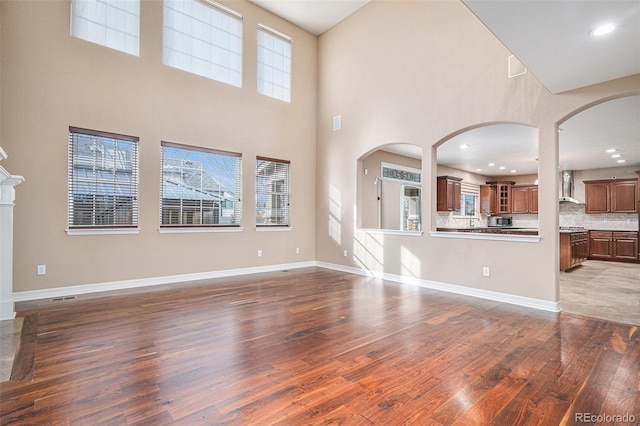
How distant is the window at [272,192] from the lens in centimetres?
672

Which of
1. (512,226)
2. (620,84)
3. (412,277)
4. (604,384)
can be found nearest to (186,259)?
(412,277)

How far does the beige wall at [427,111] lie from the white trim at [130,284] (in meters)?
1.78

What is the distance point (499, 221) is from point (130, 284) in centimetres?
1183

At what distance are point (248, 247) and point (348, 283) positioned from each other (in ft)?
7.05

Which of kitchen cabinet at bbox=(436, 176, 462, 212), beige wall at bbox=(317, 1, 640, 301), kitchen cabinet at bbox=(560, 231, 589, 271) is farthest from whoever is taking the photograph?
kitchen cabinet at bbox=(436, 176, 462, 212)

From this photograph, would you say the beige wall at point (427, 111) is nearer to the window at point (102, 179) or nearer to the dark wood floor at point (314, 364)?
the dark wood floor at point (314, 364)

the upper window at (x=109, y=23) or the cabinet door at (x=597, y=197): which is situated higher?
the upper window at (x=109, y=23)

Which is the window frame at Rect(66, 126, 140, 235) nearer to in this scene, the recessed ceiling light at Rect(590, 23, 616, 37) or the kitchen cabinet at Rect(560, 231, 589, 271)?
the recessed ceiling light at Rect(590, 23, 616, 37)

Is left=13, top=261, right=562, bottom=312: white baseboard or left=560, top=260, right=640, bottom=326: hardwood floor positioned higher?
left=13, top=261, right=562, bottom=312: white baseboard

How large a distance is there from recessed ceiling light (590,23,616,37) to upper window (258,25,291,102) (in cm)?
544

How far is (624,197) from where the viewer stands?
9.41 metres

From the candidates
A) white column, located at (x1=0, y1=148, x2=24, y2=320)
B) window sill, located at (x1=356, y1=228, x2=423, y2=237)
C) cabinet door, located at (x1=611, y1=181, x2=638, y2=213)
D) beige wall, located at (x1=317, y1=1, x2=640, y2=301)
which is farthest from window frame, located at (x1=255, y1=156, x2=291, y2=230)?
cabinet door, located at (x1=611, y1=181, x2=638, y2=213)

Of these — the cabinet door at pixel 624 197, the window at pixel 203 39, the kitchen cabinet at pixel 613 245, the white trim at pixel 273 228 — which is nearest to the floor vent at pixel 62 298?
the white trim at pixel 273 228

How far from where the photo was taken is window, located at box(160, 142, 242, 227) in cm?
557
